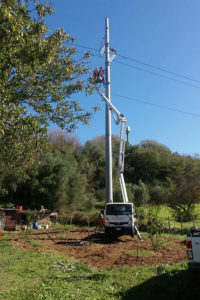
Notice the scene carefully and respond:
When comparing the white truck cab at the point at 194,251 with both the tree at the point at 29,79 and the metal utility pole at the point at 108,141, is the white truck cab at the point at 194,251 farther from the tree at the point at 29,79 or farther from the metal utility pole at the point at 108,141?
the metal utility pole at the point at 108,141

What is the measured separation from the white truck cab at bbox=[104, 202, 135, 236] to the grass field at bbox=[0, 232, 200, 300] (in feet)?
19.1

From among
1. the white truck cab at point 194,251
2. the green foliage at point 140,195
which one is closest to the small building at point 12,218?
the white truck cab at point 194,251

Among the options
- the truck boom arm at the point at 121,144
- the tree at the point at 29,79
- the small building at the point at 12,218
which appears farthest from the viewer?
the small building at the point at 12,218

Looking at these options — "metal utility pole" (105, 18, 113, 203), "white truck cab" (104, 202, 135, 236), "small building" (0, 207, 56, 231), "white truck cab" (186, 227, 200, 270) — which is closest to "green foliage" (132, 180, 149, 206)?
"small building" (0, 207, 56, 231)

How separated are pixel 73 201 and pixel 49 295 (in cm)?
2096

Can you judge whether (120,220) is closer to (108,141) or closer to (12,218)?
(108,141)

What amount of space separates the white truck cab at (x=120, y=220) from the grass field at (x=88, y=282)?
19.1ft

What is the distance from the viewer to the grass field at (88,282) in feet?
17.8

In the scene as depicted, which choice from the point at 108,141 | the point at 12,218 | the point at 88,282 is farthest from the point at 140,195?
the point at 88,282

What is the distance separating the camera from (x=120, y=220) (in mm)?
13984

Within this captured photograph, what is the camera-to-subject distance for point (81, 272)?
7215 millimetres

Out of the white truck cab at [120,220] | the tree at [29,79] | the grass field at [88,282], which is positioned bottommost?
the grass field at [88,282]

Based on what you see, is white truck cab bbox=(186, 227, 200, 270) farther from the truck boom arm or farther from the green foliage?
the green foliage

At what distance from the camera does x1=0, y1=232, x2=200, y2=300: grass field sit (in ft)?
17.8
